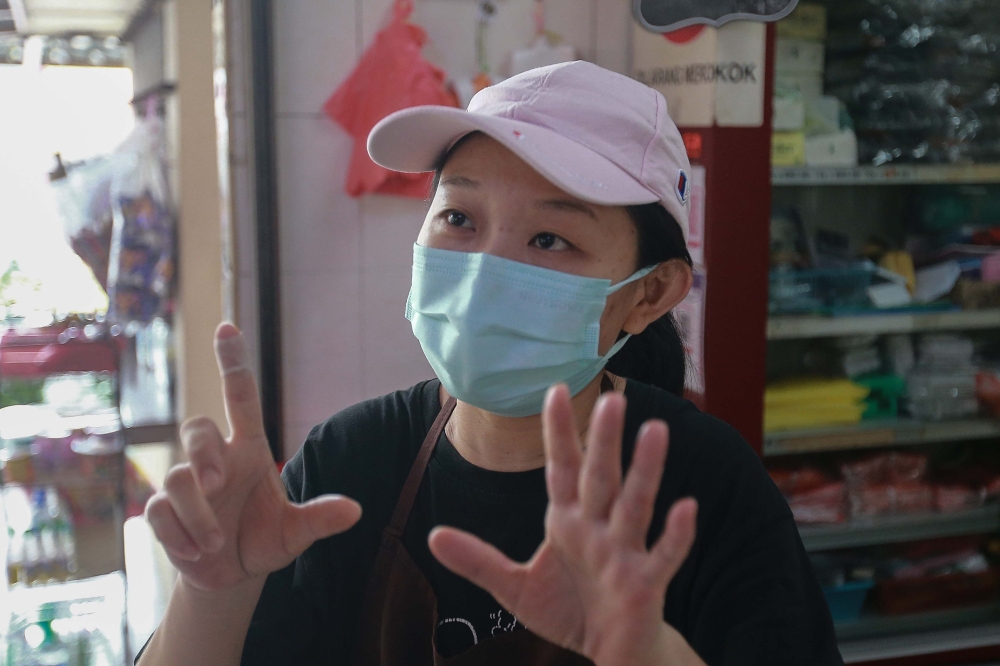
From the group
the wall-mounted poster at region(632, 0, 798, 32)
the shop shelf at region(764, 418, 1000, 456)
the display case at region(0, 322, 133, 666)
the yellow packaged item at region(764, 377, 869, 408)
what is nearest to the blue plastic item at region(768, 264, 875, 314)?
the yellow packaged item at region(764, 377, 869, 408)

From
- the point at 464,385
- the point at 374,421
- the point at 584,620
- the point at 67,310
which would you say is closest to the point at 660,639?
the point at 584,620

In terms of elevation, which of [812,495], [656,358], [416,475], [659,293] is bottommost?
[812,495]

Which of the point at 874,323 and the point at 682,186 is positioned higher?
the point at 682,186

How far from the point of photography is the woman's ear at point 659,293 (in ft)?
4.16

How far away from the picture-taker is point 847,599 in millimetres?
2830

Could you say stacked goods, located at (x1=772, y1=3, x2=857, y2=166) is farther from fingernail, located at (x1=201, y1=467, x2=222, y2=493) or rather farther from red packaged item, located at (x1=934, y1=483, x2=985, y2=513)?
fingernail, located at (x1=201, y1=467, x2=222, y2=493)

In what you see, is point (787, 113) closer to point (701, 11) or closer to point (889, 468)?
point (701, 11)

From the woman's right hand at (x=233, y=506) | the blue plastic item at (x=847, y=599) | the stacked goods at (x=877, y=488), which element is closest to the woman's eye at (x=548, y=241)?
the woman's right hand at (x=233, y=506)

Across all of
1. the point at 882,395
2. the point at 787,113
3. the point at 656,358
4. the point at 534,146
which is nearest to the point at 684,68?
the point at 787,113

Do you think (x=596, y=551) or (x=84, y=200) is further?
(x=84, y=200)

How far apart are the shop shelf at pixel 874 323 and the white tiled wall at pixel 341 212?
990mm

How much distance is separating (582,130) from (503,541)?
0.53 metres

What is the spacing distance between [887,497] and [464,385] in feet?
6.81

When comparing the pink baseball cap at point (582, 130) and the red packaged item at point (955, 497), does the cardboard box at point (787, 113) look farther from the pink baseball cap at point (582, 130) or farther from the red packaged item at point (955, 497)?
the pink baseball cap at point (582, 130)
